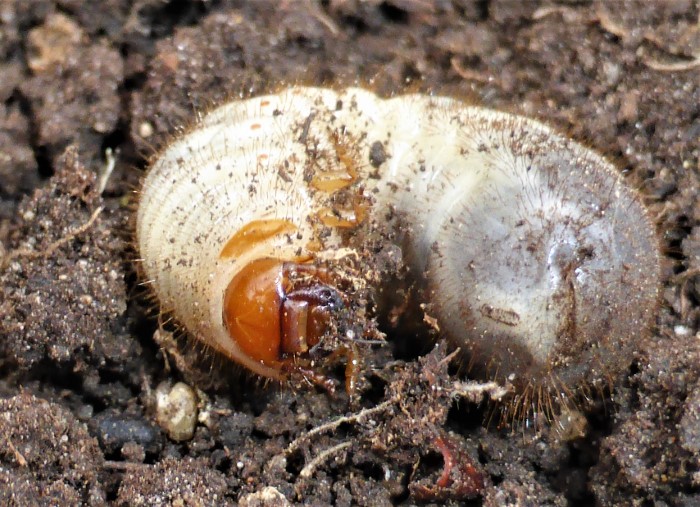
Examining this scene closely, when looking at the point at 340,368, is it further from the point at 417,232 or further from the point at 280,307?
the point at 417,232

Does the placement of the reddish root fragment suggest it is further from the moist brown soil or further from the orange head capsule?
the orange head capsule

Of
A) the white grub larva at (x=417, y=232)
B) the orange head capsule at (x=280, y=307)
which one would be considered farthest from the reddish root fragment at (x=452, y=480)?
the orange head capsule at (x=280, y=307)

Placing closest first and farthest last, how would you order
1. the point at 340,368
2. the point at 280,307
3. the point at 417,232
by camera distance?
the point at 280,307 < the point at 417,232 < the point at 340,368

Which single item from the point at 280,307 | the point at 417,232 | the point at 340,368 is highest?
the point at 417,232

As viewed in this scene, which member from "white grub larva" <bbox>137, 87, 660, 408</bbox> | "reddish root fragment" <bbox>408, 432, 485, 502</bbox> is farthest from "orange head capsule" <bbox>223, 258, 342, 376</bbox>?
"reddish root fragment" <bbox>408, 432, 485, 502</bbox>

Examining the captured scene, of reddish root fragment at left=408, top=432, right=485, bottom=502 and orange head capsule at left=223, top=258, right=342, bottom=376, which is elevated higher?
orange head capsule at left=223, top=258, right=342, bottom=376

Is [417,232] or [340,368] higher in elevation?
[417,232]

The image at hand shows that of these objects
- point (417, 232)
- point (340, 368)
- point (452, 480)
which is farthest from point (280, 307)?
point (452, 480)
